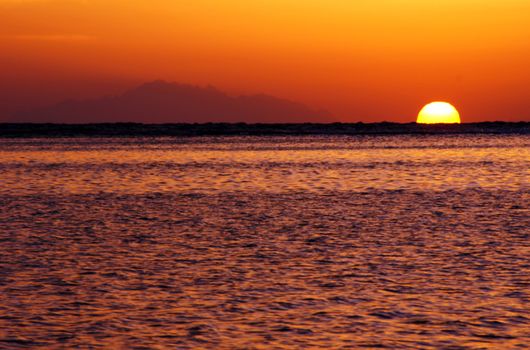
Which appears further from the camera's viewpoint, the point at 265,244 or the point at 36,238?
the point at 36,238

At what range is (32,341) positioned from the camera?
1213 cm

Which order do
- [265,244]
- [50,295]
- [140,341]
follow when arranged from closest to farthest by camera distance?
[140,341], [50,295], [265,244]

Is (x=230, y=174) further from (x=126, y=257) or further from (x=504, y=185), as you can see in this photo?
(x=126, y=257)

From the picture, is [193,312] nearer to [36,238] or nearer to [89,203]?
[36,238]

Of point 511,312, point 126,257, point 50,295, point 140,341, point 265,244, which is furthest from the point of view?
point 265,244

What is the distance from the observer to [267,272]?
17016mm

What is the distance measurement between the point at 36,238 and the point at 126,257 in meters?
4.31

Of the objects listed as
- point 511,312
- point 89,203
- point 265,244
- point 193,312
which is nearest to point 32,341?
point 193,312

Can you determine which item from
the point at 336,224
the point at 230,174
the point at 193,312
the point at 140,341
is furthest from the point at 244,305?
the point at 230,174

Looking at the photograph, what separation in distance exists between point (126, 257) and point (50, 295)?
4265 mm

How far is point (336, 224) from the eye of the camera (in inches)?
1000

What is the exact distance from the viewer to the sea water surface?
12.5m

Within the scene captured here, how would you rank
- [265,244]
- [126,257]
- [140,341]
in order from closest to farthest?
[140,341], [126,257], [265,244]

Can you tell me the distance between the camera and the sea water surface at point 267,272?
12523mm
